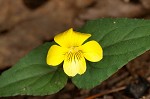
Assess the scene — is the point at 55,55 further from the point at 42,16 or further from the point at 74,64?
the point at 42,16

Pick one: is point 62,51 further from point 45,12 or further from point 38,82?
point 45,12

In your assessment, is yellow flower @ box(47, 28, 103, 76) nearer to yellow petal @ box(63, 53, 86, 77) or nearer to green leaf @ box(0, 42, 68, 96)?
yellow petal @ box(63, 53, 86, 77)

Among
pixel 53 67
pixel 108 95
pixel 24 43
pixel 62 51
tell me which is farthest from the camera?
pixel 24 43

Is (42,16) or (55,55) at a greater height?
(55,55)

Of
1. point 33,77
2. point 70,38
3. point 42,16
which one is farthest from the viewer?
point 42,16

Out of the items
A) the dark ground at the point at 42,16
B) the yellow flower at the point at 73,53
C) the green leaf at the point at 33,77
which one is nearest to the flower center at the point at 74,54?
the yellow flower at the point at 73,53

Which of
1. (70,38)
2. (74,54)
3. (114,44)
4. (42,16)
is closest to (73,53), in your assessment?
(74,54)

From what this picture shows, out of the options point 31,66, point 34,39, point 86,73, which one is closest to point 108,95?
point 86,73
